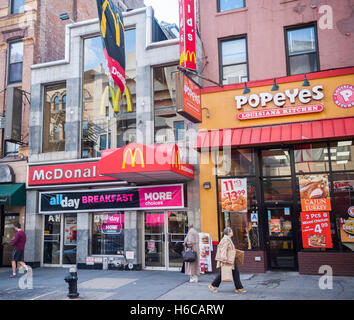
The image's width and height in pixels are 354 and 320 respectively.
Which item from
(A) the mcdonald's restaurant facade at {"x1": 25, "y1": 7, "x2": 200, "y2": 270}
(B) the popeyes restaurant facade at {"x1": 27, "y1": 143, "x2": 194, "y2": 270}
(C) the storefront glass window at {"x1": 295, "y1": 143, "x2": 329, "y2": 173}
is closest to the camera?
(C) the storefront glass window at {"x1": 295, "y1": 143, "x2": 329, "y2": 173}

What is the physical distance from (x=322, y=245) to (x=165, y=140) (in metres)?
6.75

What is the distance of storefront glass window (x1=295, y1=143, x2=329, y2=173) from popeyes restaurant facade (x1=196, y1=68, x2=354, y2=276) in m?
0.03

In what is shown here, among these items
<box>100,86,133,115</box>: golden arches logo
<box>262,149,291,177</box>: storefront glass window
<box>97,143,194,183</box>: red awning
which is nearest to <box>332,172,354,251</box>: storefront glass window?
<box>262,149,291,177</box>: storefront glass window

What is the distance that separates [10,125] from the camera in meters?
16.2

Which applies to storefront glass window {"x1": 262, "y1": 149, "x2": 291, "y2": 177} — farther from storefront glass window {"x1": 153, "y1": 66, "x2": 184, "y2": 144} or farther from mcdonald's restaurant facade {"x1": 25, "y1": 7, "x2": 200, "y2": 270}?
storefront glass window {"x1": 153, "y1": 66, "x2": 184, "y2": 144}

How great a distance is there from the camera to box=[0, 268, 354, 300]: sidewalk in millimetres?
8773

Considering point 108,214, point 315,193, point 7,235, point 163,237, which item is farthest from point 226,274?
point 7,235

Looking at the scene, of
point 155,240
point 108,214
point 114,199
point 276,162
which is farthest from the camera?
point 108,214

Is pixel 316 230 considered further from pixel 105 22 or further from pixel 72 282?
pixel 105 22

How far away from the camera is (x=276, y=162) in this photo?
41.5ft

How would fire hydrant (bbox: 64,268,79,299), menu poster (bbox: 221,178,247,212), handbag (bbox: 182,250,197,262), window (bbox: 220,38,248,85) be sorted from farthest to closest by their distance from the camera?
window (bbox: 220,38,248,85) < menu poster (bbox: 221,178,247,212) < handbag (bbox: 182,250,197,262) < fire hydrant (bbox: 64,268,79,299)

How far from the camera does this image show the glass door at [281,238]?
12.1m

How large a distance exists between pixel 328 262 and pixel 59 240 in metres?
10.6
